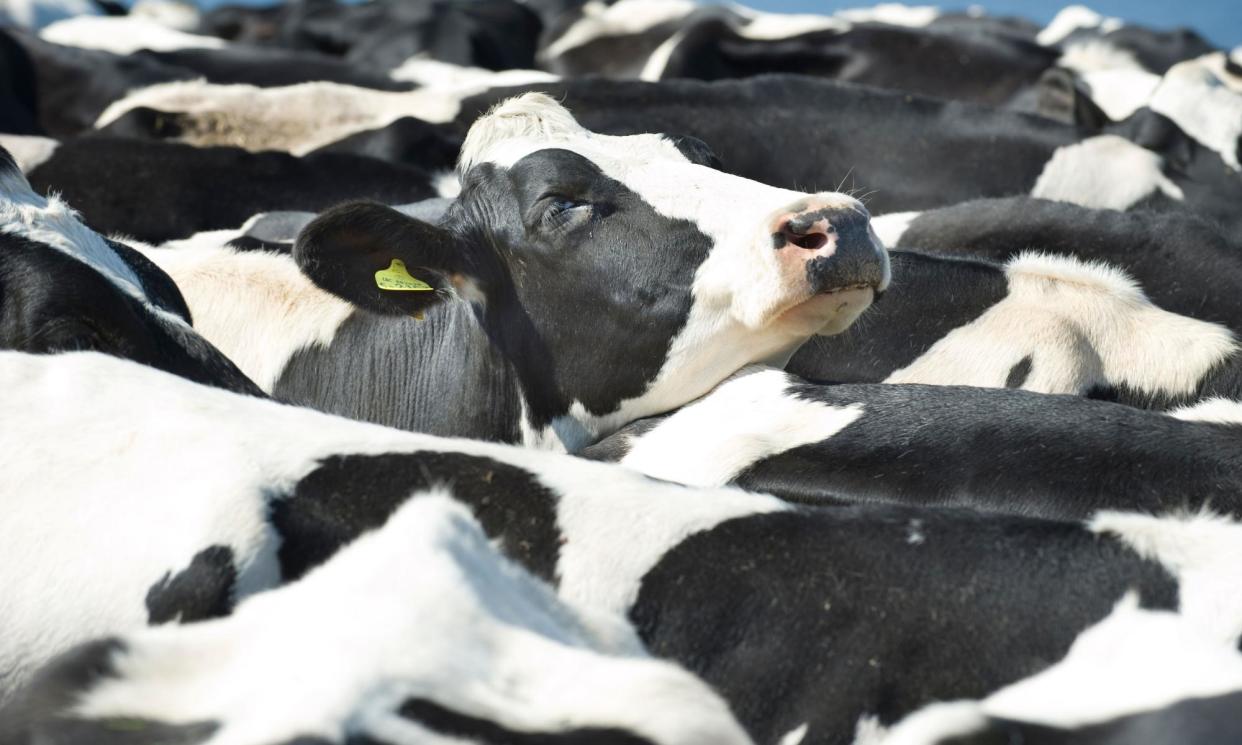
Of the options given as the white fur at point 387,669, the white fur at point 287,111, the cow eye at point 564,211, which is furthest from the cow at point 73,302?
the white fur at point 287,111

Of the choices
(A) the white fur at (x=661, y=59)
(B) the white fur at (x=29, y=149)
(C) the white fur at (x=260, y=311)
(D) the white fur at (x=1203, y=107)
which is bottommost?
(A) the white fur at (x=661, y=59)

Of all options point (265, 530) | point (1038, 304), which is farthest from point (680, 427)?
point (265, 530)

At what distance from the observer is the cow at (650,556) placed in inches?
101

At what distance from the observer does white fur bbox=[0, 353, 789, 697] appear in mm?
2604

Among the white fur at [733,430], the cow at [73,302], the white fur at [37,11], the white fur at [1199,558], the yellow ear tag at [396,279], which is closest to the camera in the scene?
the white fur at [1199,558]

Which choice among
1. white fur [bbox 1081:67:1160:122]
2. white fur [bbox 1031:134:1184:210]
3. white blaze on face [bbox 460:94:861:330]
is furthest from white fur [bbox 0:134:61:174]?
white fur [bbox 1081:67:1160:122]

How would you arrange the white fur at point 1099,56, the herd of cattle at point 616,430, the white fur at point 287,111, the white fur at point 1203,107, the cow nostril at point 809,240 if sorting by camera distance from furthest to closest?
1. the white fur at point 1099,56
2. the white fur at point 1203,107
3. the white fur at point 287,111
4. the cow nostril at point 809,240
5. the herd of cattle at point 616,430

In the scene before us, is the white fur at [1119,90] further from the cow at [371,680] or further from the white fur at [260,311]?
the cow at [371,680]

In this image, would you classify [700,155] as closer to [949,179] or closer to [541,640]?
[541,640]

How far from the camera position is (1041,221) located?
221 inches

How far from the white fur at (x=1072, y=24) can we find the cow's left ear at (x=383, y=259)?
10329 millimetres

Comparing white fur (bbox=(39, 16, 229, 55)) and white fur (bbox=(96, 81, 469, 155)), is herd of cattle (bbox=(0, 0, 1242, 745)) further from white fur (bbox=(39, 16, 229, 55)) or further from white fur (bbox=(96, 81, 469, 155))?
white fur (bbox=(39, 16, 229, 55))

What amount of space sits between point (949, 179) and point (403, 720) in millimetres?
5623

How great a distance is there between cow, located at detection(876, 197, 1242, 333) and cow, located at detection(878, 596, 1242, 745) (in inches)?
109
